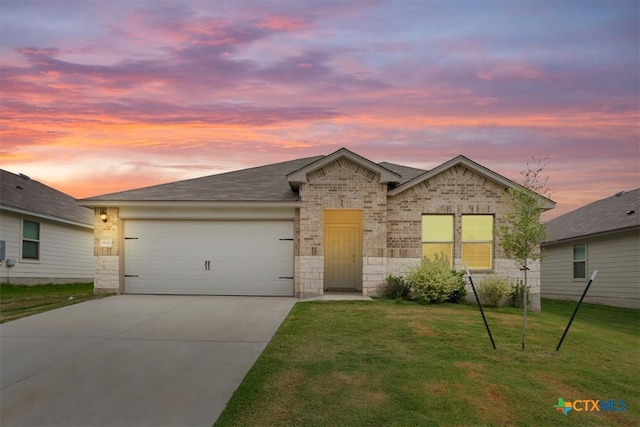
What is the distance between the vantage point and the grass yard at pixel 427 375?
7.36m

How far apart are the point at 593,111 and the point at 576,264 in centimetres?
1035

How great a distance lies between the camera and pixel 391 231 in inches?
707

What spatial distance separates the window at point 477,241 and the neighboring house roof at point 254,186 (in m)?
1.42

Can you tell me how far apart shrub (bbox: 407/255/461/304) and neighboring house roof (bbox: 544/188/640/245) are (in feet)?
15.8

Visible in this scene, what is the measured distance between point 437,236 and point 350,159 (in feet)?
12.5

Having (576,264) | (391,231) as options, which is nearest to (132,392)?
(391,231)

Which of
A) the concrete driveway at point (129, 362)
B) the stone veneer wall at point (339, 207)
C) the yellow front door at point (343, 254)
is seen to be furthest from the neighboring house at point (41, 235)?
the yellow front door at point (343, 254)

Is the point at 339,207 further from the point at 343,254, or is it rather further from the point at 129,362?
the point at 129,362

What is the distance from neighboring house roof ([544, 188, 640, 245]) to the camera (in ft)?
71.9

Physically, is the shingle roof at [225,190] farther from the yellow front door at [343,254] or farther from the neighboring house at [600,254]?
the neighboring house at [600,254]

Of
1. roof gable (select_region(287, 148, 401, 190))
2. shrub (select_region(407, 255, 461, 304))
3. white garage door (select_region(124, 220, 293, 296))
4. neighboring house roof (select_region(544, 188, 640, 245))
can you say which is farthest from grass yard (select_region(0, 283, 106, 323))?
neighboring house roof (select_region(544, 188, 640, 245))

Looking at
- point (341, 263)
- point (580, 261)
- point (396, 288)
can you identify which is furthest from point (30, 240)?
point (580, 261)

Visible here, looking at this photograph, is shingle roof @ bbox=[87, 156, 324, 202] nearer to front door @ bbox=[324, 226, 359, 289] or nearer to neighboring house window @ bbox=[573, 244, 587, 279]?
front door @ bbox=[324, 226, 359, 289]

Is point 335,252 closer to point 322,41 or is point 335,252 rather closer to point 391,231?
point 391,231
